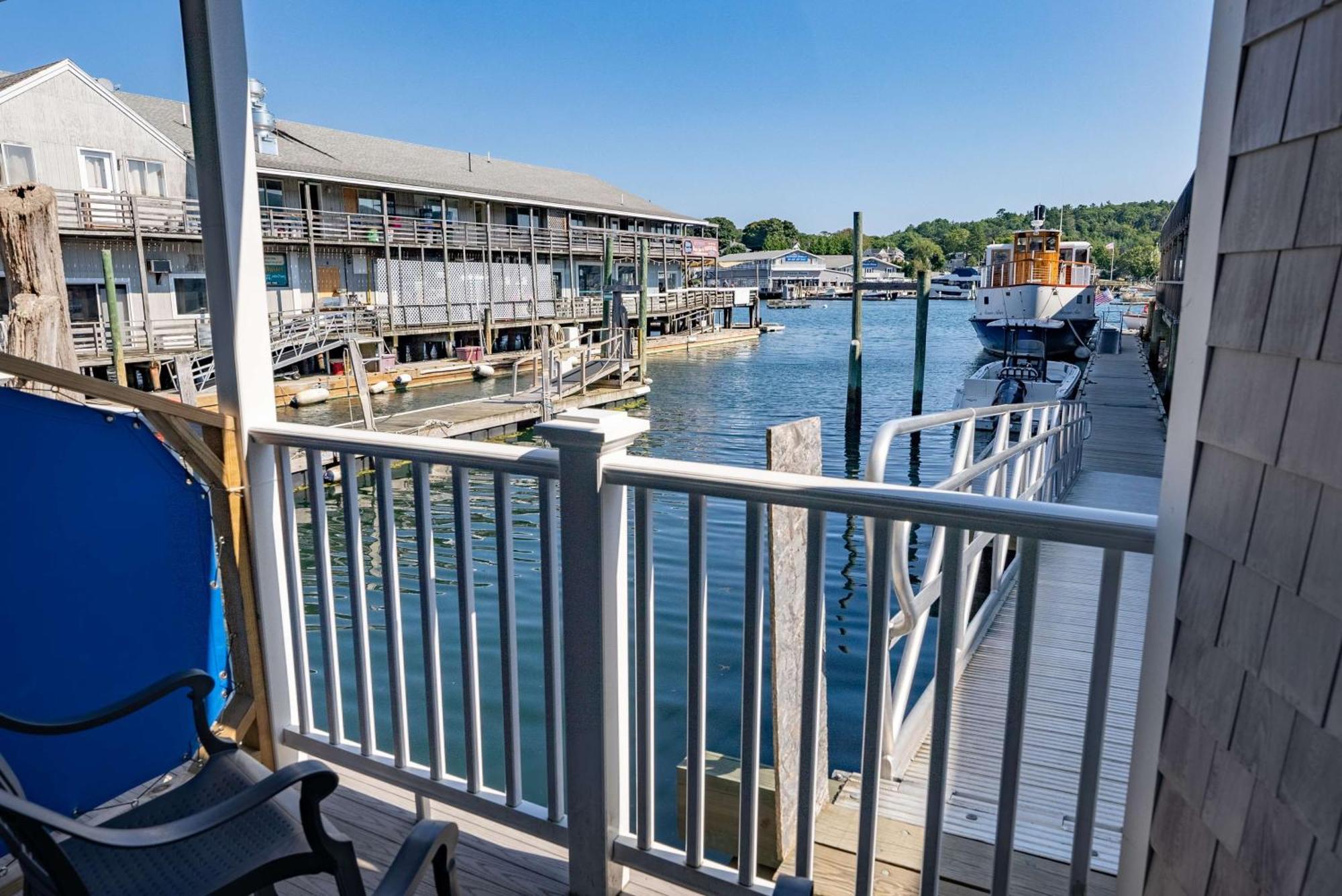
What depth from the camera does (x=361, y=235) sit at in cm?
2141

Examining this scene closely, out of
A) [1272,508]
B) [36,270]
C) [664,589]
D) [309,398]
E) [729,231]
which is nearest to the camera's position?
[1272,508]

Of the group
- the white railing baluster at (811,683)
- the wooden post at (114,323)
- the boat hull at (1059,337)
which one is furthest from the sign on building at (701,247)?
the white railing baluster at (811,683)

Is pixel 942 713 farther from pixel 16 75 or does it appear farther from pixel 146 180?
pixel 146 180

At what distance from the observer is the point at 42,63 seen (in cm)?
280

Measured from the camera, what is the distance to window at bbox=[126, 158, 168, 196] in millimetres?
9883

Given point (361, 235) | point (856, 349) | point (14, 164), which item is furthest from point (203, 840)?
point (361, 235)

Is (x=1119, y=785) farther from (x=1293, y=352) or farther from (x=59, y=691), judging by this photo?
(x=59, y=691)

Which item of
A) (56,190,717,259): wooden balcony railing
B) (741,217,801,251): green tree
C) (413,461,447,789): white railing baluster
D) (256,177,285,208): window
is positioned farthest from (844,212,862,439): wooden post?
(741,217,801,251): green tree

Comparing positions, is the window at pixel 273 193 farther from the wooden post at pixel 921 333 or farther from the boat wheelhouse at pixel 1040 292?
the boat wheelhouse at pixel 1040 292

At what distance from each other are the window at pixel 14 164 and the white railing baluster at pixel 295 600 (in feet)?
7.57

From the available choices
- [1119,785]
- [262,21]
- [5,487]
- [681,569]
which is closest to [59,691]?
[5,487]

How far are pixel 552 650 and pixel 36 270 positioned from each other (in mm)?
2547

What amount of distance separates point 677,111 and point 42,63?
1902 cm

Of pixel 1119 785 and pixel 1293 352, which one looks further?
pixel 1119 785
